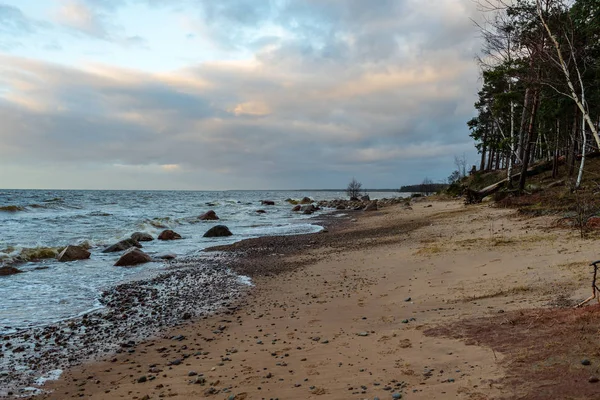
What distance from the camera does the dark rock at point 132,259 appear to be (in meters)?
13.6

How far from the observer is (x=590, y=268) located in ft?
22.5

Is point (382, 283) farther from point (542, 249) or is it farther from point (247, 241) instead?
point (247, 241)

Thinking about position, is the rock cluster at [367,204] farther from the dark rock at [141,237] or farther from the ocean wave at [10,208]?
the ocean wave at [10,208]

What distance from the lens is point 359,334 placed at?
226 inches

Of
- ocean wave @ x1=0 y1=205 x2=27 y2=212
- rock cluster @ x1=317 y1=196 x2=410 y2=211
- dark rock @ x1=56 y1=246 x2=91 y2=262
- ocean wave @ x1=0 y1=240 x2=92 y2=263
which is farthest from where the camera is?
rock cluster @ x1=317 y1=196 x2=410 y2=211

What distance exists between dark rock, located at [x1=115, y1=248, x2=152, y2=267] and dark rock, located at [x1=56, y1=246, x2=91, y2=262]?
2.12 m

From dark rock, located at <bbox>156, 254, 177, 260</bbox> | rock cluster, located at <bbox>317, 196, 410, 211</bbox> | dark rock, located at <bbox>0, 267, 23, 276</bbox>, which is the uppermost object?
rock cluster, located at <bbox>317, 196, 410, 211</bbox>

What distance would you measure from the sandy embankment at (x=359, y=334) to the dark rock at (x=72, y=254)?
7.77 meters

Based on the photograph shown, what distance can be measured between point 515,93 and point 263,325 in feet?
63.9

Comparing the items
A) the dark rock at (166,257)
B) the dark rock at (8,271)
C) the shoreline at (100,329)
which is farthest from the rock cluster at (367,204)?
the dark rock at (8,271)

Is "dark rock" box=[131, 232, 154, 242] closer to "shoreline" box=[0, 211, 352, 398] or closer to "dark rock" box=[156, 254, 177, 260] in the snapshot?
"dark rock" box=[156, 254, 177, 260]

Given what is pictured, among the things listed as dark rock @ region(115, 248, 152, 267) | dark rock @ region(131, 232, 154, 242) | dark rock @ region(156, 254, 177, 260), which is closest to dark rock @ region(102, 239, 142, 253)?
dark rock @ region(131, 232, 154, 242)

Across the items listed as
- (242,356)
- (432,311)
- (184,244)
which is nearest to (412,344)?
(432,311)

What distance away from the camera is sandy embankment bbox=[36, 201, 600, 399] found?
4145 mm
